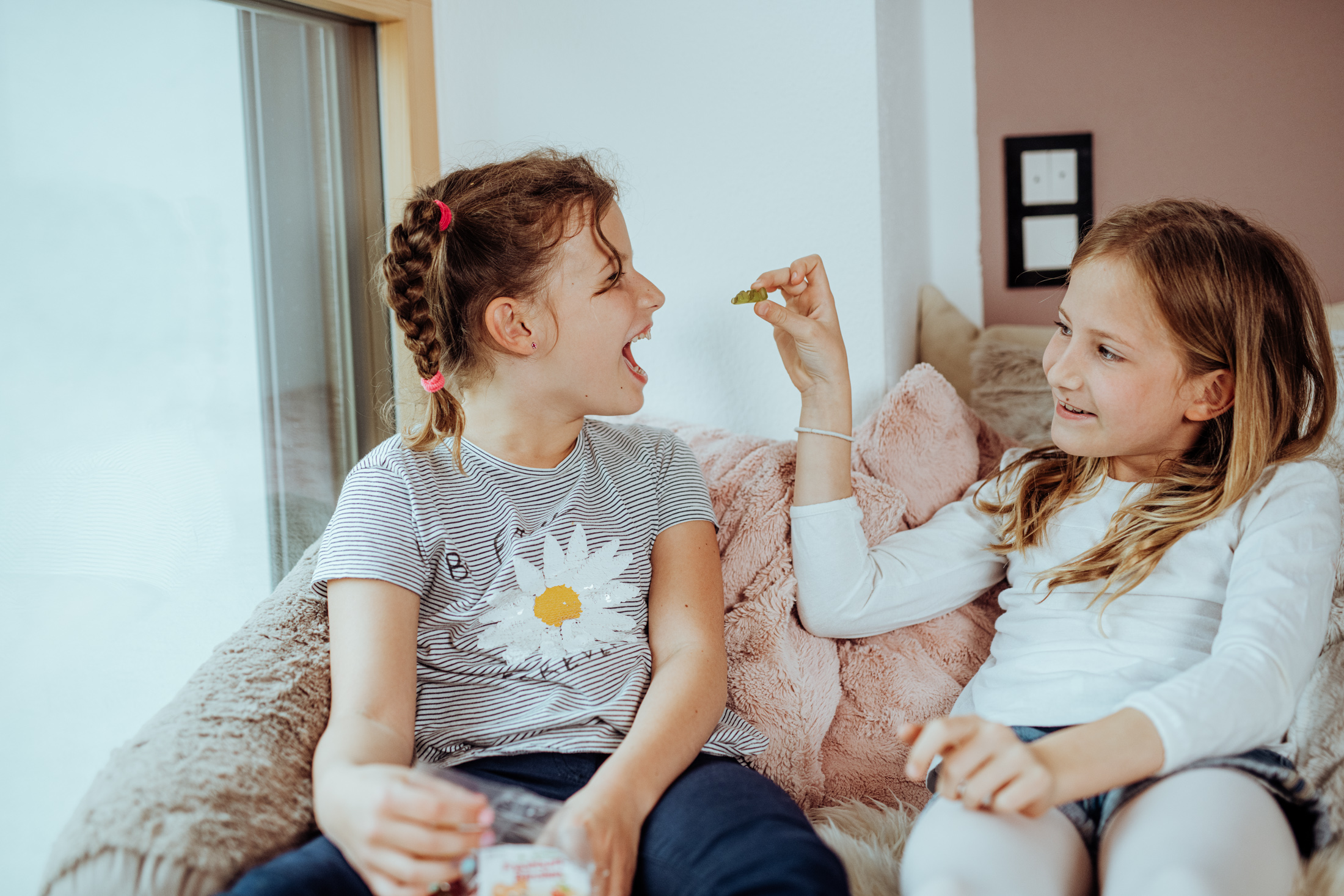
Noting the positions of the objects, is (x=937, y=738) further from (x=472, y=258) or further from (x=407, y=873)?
(x=472, y=258)

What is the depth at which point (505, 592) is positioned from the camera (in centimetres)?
100

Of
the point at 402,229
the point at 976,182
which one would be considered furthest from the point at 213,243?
the point at 976,182

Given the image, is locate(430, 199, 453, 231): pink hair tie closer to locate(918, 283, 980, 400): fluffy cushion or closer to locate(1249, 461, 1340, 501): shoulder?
locate(918, 283, 980, 400): fluffy cushion

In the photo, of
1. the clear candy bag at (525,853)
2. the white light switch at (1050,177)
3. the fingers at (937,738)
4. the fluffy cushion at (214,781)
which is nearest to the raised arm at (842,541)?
the fingers at (937,738)

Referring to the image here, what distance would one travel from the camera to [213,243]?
1344 millimetres

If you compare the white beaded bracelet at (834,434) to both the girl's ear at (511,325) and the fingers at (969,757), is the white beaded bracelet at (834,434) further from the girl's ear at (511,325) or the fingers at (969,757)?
the fingers at (969,757)

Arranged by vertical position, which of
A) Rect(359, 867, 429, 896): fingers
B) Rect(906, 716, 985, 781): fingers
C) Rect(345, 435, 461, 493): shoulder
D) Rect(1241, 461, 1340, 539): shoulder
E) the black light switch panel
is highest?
the black light switch panel

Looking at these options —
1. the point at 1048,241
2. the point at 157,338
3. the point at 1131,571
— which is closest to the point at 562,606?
the point at 1131,571

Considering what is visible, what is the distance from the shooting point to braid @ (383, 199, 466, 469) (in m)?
1.05

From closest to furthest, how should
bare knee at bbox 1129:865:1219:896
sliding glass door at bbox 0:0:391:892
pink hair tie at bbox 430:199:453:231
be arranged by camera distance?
bare knee at bbox 1129:865:1219:896 < pink hair tie at bbox 430:199:453:231 < sliding glass door at bbox 0:0:391:892

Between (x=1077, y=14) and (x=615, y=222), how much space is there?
975 mm

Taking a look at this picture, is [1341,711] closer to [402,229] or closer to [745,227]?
[745,227]

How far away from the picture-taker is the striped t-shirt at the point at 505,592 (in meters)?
0.95

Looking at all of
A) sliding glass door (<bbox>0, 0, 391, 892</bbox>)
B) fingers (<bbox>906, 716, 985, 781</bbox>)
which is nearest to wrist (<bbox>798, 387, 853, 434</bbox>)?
fingers (<bbox>906, 716, 985, 781</bbox>)
